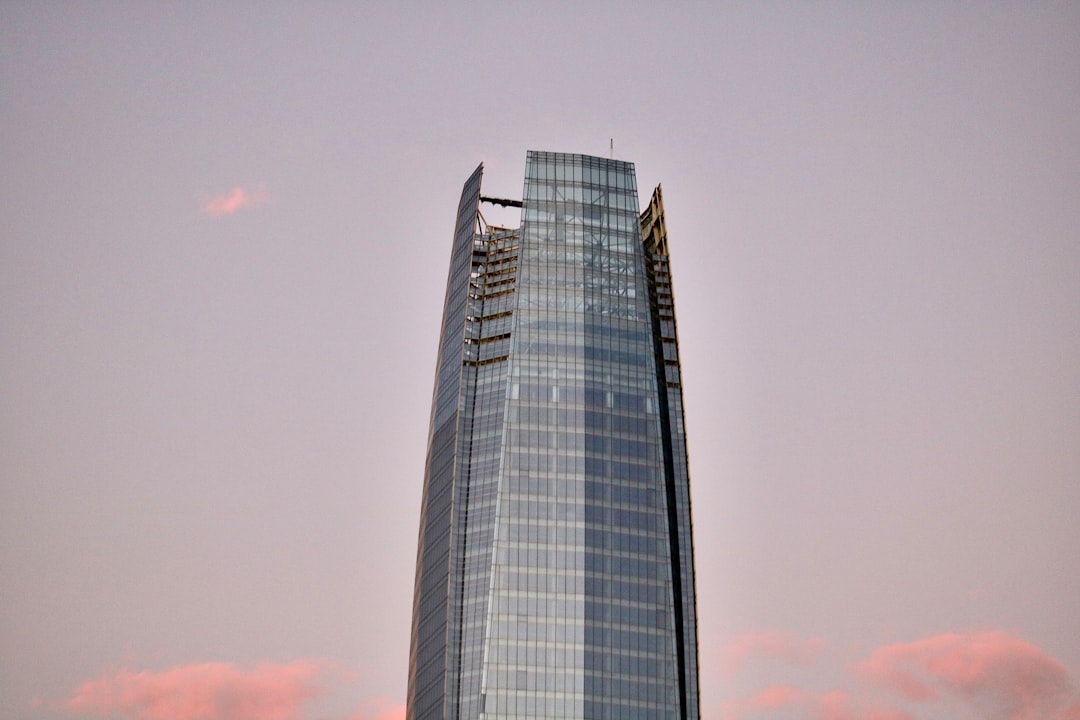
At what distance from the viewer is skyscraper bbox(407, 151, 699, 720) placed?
17662 cm

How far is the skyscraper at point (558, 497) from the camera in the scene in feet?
579

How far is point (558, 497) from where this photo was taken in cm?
18350

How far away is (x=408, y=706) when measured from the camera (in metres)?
190

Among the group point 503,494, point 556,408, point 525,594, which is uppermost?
point 556,408

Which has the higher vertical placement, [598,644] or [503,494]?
[503,494]

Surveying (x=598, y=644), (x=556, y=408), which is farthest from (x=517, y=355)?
(x=598, y=644)

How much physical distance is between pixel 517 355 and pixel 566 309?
29.5ft

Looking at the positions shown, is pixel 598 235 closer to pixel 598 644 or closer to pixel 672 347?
pixel 672 347

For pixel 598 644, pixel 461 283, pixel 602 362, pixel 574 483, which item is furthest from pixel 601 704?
pixel 461 283

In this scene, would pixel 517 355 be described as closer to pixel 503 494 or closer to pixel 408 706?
pixel 503 494

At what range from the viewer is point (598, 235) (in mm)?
198500

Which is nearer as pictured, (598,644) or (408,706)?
(598,644)

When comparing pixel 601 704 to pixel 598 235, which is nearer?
pixel 601 704

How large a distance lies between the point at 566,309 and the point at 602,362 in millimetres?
8118
